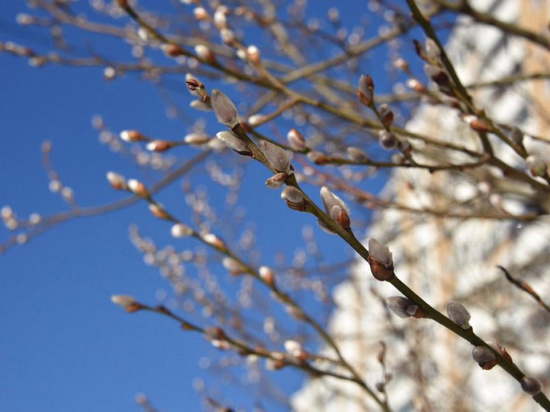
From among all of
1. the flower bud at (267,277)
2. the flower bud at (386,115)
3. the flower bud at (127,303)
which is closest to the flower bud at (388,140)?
the flower bud at (386,115)

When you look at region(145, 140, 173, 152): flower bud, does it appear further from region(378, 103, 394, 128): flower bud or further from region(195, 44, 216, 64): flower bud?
region(378, 103, 394, 128): flower bud

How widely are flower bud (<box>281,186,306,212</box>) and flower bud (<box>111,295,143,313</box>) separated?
90cm

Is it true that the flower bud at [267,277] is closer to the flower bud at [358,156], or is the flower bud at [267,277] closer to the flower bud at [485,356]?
the flower bud at [358,156]

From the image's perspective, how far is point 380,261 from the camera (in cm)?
72

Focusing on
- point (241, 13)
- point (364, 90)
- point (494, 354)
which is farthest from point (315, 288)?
point (494, 354)

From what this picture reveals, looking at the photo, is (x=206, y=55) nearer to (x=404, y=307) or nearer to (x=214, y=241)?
(x=214, y=241)

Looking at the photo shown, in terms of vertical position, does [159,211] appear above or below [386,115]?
below

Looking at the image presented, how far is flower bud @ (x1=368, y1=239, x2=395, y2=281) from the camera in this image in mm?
721

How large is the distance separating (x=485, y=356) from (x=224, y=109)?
47 cm

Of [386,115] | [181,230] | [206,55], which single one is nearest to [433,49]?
[386,115]

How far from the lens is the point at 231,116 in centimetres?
71

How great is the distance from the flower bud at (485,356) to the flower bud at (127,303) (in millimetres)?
955

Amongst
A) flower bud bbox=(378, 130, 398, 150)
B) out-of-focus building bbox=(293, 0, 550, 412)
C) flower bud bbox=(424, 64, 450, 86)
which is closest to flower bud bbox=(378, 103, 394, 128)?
flower bud bbox=(378, 130, 398, 150)

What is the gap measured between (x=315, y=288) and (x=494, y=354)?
472 centimetres
